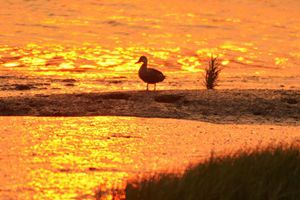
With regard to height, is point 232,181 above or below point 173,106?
above

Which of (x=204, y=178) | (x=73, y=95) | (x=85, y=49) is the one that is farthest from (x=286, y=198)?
(x=85, y=49)

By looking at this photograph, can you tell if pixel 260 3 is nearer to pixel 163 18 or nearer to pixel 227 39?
pixel 163 18

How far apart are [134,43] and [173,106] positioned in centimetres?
1789

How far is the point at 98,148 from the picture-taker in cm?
1270

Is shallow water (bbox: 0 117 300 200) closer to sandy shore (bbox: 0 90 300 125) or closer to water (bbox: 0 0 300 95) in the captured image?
sandy shore (bbox: 0 90 300 125)

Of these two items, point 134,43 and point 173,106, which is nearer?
point 173,106

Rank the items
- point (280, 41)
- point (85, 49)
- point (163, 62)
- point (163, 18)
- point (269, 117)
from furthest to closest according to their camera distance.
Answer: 1. point (163, 18)
2. point (280, 41)
3. point (85, 49)
4. point (163, 62)
5. point (269, 117)

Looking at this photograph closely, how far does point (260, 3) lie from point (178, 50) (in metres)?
24.9

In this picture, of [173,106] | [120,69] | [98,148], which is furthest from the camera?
[120,69]

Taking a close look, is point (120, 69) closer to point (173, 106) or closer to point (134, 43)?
point (134, 43)

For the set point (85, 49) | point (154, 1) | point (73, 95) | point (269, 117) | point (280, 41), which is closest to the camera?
point (269, 117)

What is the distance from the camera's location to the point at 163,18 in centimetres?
4588

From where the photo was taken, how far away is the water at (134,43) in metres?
25.8

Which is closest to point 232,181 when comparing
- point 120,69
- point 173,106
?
point 173,106
